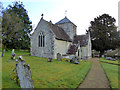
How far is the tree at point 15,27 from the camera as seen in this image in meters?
24.5

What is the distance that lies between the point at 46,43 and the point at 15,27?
13.6 metres

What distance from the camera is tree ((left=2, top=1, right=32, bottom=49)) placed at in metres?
24.5

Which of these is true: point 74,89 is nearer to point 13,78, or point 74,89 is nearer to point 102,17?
point 13,78

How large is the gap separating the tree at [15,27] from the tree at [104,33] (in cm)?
2687

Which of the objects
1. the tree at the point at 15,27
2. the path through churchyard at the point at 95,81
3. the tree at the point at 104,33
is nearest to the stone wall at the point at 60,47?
the path through churchyard at the point at 95,81

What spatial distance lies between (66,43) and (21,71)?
59.7 feet

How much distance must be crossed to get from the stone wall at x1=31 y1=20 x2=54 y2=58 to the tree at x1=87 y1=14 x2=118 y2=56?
21426mm

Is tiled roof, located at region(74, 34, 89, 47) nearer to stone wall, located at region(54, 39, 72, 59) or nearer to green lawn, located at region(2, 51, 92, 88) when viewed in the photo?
stone wall, located at region(54, 39, 72, 59)

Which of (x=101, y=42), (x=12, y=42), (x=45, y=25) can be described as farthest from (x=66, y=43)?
(x=12, y=42)

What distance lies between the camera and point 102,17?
34.3 m

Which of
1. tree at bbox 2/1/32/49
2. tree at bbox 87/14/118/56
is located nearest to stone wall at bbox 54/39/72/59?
tree at bbox 2/1/32/49

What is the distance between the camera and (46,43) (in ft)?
61.7

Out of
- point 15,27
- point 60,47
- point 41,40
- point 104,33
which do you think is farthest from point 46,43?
point 104,33

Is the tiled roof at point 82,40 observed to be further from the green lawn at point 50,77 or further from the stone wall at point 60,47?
the green lawn at point 50,77
